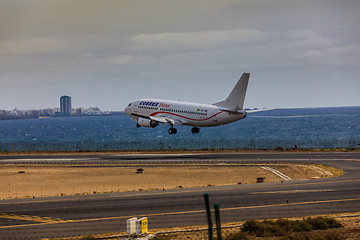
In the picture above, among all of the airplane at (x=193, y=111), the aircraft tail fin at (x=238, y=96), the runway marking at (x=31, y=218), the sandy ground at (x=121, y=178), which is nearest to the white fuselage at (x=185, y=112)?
the airplane at (x=193, y=111)

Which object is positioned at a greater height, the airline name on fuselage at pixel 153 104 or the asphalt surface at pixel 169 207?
the airline name on fuselage at pixel 153 104

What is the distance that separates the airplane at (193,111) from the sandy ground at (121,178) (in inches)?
426

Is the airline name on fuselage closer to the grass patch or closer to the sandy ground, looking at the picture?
the sandy ground

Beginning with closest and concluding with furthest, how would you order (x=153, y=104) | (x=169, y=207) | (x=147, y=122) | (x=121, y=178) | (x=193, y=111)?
(x=169, y=207) < (x=121, y=178) < (x=193, y=111) < (x=147, y=122) < (x=153, y=104)

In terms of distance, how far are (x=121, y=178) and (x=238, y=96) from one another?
88.8 ft

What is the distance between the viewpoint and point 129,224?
32.3m

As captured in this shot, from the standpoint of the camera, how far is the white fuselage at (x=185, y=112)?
294 feet

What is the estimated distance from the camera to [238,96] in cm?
8962

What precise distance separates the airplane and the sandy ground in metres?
10.8

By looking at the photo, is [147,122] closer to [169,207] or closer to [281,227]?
[169,207]

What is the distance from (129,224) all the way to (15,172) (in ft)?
179

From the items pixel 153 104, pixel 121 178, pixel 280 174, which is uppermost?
pixel 153 104

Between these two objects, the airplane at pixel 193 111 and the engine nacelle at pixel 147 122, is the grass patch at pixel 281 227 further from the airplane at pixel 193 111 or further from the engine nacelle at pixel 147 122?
the engine nacelle at pixel 147 122

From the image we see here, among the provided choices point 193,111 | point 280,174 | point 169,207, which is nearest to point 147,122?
point 193,111
